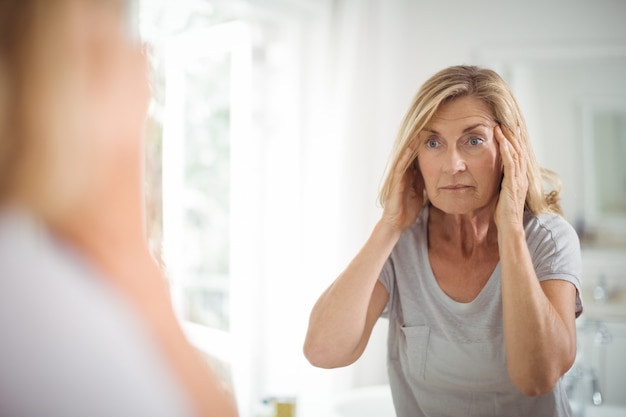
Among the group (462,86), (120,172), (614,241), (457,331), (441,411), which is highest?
(462,86)

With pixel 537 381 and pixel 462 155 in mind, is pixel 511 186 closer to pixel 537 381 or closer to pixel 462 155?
pixel 462 155

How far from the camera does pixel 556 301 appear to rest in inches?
27.9

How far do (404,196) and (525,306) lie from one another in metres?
0.24

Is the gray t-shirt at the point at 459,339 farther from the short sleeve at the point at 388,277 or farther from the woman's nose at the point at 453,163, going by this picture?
the woman's nose at the point at 453,163

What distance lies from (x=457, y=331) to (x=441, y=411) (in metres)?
0.12

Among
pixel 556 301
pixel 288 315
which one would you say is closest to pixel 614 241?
pixel 556 301

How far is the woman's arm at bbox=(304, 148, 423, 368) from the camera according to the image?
80 centimetres

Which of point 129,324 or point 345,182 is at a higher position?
point 345,182

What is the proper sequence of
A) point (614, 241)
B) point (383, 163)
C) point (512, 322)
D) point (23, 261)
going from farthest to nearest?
point (383, 163) < point (614, 241) < point (512, 322) < point (23, 261)

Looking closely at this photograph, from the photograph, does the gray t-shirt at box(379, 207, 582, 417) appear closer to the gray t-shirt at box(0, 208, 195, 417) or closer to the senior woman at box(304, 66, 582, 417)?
the senior woman at box(304, 66, 582, 417)

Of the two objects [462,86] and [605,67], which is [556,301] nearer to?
[462,86]

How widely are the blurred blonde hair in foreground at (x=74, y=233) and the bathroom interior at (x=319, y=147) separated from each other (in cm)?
22

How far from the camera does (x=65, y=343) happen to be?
357 mm

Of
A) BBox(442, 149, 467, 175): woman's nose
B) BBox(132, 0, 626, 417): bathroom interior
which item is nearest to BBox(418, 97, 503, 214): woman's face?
BBox(442, 149, 467, 175): woman's nose
